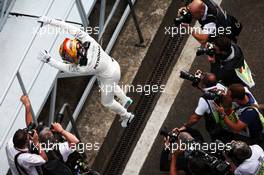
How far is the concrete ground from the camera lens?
412 inches

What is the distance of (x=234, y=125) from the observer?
363 inches

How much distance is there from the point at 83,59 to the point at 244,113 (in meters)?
2.21

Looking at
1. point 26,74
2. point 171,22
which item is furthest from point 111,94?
point 171,22

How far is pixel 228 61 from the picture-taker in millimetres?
9430

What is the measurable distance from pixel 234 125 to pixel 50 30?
2.89 metres

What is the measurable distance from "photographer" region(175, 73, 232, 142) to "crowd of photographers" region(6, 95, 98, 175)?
1.52 meters

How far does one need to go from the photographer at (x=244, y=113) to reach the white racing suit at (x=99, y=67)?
159 centimetres

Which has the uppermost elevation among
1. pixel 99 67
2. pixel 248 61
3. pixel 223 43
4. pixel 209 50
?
pixel 223 43

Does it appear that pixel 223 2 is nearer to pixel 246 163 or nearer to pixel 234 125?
pixel 234 125

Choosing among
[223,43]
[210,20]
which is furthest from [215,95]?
[210,20]

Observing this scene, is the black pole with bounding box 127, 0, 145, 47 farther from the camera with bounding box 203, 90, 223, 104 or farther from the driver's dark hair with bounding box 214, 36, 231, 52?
the camera with bounding box 203, 90, 223, 104

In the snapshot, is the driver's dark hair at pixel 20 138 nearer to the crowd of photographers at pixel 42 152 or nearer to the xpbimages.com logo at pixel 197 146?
the crowd of photographers at pixel 42 152

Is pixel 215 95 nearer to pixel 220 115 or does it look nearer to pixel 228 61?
pixel 220 115

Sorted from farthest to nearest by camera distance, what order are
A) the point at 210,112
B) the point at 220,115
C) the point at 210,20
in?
the point at 210,20 → the point at 210,112 → the point at 220,115
